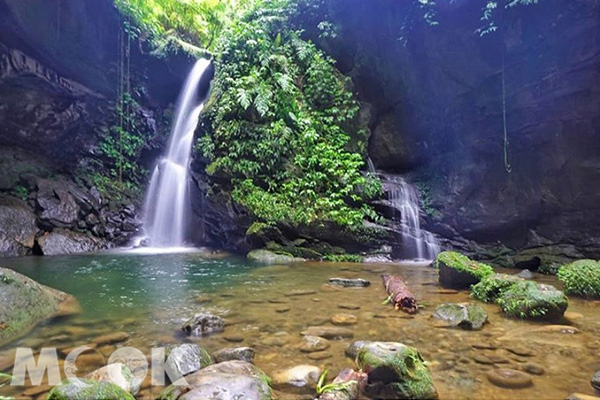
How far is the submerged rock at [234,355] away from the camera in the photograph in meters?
2.92

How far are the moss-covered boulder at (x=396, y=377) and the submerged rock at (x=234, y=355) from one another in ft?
3.37

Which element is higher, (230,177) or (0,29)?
(0,29)

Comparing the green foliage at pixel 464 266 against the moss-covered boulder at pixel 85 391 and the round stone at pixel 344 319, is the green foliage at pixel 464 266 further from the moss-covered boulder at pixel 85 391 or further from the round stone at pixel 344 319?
the moss-covered boulder at pixel 85 391

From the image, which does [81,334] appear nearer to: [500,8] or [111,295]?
[111,295]

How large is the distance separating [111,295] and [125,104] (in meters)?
11.9

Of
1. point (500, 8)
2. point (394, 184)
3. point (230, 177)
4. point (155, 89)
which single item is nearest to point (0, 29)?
point (155, 89)

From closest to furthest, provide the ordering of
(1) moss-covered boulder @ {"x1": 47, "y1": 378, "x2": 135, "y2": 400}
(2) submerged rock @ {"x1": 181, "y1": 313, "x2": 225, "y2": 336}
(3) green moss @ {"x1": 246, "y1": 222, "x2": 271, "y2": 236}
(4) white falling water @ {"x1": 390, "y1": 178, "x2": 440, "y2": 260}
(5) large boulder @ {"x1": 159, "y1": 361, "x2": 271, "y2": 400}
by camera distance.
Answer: (1) moss-covered boulder @ {"x1": 47, "y1": 378, "x2": 135, "y2": 400} → (5) large boulder @ {"x1": 159, "y1": 361, "x2": 271, "y2": 400} → (2) submerged rock @ {"x1": 181, "y1": 313, "x2": 225, "y2": 336} → (4) white falling water @ {"x1": 390, "y1": 178, "x2": 440, "y2": 260} → (3) green moss @ {"x1": 246, "y1": 222, "x2": 271, "y2": 236}

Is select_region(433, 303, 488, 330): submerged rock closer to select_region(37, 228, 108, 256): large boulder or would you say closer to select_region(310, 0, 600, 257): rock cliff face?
select_region(310, 0, 600, 257): rock cliff face

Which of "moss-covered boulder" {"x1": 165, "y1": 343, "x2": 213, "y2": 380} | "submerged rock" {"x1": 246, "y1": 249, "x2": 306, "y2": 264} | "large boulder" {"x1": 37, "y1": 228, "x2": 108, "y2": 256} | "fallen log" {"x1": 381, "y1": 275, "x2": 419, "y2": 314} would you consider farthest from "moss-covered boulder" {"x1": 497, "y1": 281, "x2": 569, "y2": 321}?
"large boulder" {"x1": 37, "y1": 228, "x2": 108, "y2": 256}

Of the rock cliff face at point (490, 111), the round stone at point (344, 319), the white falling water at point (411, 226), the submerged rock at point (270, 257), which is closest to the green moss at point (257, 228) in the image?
the submerged rock at point (270, 257)

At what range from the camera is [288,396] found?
239 centimetres

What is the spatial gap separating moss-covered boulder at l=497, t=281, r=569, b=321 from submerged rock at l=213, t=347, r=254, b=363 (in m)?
3.20

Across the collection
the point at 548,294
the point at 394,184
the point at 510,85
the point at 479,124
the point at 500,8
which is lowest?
the point at 548,294

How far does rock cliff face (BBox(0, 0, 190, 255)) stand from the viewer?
35.0ft
